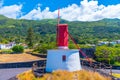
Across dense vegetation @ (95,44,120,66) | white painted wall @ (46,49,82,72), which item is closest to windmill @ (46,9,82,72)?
white painted wall @ (46,49,82,72)

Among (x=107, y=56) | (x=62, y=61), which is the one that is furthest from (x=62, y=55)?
(x=107, y=56)

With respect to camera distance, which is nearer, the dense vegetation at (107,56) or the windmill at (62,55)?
the windmill at (62,55)

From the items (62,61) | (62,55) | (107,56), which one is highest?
(62,55)

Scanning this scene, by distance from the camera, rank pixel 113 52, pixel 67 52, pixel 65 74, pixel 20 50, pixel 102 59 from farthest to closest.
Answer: pixel 20 50
pixel 113 52
pixel 102 59
pixel 67 52
pixel 65 74

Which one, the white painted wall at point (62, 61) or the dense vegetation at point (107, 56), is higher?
the white painted wall at point (62, 61)

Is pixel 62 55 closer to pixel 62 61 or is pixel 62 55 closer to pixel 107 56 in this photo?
pixel 62 61

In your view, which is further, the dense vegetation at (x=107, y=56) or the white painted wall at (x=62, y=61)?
the dense vegetation at (x=107, y=56)

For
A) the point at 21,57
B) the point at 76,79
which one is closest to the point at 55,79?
the point at 76,79

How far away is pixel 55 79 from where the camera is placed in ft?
60.3

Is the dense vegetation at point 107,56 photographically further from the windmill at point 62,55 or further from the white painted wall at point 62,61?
the windmill at point 62,55

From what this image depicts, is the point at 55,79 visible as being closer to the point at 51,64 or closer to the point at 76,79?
the point at 76,79

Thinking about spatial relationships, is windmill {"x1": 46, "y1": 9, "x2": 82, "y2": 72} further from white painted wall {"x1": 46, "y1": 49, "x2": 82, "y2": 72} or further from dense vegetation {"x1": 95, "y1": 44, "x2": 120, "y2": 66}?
dense vegetation {"x1": 95, "y1": 44, "x2": 120, "y2": 66}

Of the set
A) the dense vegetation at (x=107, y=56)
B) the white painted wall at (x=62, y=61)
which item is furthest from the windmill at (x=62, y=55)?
the dense vegetation at (x=107, y=56)

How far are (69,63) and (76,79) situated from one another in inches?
151
